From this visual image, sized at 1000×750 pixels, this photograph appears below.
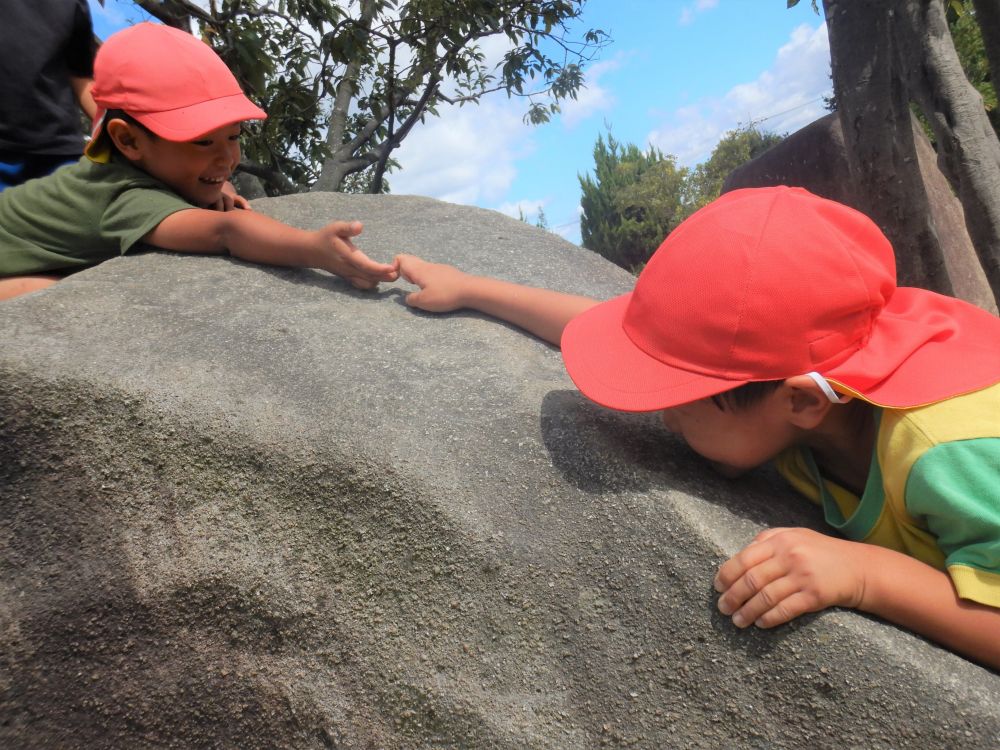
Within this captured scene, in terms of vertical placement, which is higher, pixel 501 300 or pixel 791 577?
pixel 501 300

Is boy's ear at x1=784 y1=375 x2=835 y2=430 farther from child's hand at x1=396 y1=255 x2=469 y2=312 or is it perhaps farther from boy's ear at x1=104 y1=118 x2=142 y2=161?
boy's ear at x1=104 y1=118 x2=142 y2=161

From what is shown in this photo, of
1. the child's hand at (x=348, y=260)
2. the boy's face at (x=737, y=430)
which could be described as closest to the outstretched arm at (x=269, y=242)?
the child's hand at (x=348, y=260)

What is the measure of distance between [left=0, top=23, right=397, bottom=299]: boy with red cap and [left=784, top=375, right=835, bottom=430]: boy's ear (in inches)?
48.3

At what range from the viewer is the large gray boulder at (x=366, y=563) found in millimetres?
1312

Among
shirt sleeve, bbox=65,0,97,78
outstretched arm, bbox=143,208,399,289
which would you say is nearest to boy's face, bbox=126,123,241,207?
outstretched arm, bbox=143,208,399,289

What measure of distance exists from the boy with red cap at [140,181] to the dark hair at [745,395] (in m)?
1.11

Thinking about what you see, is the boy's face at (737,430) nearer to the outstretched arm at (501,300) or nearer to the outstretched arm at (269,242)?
the outstretched arm at (501,300)

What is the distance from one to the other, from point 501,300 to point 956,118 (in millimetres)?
2394

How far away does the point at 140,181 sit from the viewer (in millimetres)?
2354

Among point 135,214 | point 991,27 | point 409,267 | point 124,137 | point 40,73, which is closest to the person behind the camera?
point 409,267

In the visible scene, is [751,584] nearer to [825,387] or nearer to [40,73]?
[825,387]

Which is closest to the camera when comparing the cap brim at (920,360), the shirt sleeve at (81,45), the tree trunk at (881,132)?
the cap brim at (920,360)

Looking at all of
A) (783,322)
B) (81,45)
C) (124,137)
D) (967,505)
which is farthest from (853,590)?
(81,45)

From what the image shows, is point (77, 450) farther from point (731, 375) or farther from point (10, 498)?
point (731, 375)
